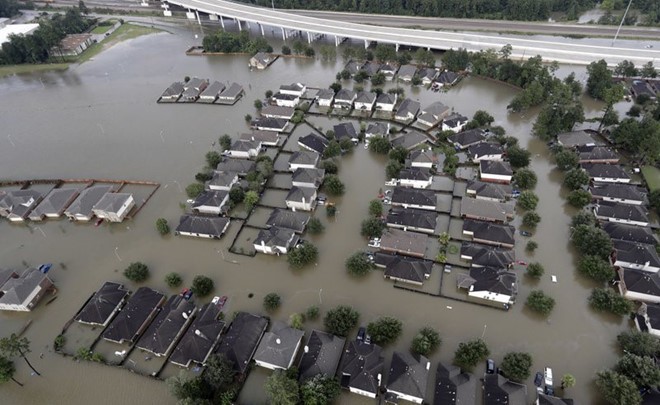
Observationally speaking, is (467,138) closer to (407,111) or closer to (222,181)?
(407,111)

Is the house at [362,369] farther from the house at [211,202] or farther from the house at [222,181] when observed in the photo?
the house at [222,181]

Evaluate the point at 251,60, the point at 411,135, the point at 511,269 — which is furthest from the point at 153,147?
→ the point at 511,269

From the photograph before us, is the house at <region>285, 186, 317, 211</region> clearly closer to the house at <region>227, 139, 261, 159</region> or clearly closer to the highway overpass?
the house at <region>227, 139, 261, 159</region>

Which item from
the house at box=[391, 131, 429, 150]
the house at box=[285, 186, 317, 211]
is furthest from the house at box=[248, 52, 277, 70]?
the house at box=[285, 186, 317, 211]

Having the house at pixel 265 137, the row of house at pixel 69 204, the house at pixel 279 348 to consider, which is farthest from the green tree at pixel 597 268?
the row of house at pixel 69 204

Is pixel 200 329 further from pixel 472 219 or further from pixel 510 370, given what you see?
pixel 472 219

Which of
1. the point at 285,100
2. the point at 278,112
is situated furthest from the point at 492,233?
the point at 285,100
